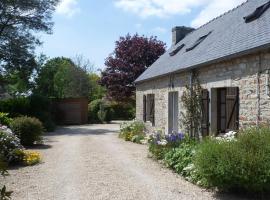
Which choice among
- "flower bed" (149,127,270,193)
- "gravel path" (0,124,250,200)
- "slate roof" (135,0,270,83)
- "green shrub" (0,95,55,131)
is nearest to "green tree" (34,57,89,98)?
"green shrub" (0,95,55,131)

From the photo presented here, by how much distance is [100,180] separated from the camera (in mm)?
8328

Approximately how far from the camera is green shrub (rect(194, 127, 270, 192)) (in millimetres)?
6607

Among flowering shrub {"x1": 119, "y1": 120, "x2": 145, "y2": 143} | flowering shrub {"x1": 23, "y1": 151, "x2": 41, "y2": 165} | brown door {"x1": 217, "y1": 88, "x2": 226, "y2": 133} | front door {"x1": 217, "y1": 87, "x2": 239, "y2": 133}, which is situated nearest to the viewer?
front door {"x1": 217, "y1": 87, "x2": 239, "y2": 133}

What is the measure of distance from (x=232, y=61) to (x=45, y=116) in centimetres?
1614

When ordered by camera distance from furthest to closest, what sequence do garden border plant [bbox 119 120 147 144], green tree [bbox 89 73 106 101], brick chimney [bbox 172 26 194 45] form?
green tree [bbox 89 73 106 101], brick chimney [bbox 172 26 194 45], garden border plant [bbox 119 120 147 144]

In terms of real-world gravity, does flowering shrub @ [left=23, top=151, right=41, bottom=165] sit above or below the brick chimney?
below

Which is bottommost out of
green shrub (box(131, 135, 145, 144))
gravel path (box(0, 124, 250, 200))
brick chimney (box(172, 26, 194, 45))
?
gravel path (box(0, 124, 250, 200))

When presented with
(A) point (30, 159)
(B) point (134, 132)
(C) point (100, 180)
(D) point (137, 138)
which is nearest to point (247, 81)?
(C) point (100, 180)

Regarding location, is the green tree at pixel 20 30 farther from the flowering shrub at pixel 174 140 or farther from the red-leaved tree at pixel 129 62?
the flowering shrub at pixel 174 140

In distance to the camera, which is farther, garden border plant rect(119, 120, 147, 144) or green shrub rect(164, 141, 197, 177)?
garden border plant rect(119, 120, 147, 144)

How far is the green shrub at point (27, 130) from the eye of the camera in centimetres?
1464

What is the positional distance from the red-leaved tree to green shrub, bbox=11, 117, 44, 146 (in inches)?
553

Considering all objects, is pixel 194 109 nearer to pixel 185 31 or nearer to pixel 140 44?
pixel 185 31

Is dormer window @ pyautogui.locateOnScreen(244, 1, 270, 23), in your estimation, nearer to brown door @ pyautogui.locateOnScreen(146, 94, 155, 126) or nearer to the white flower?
the white flower
